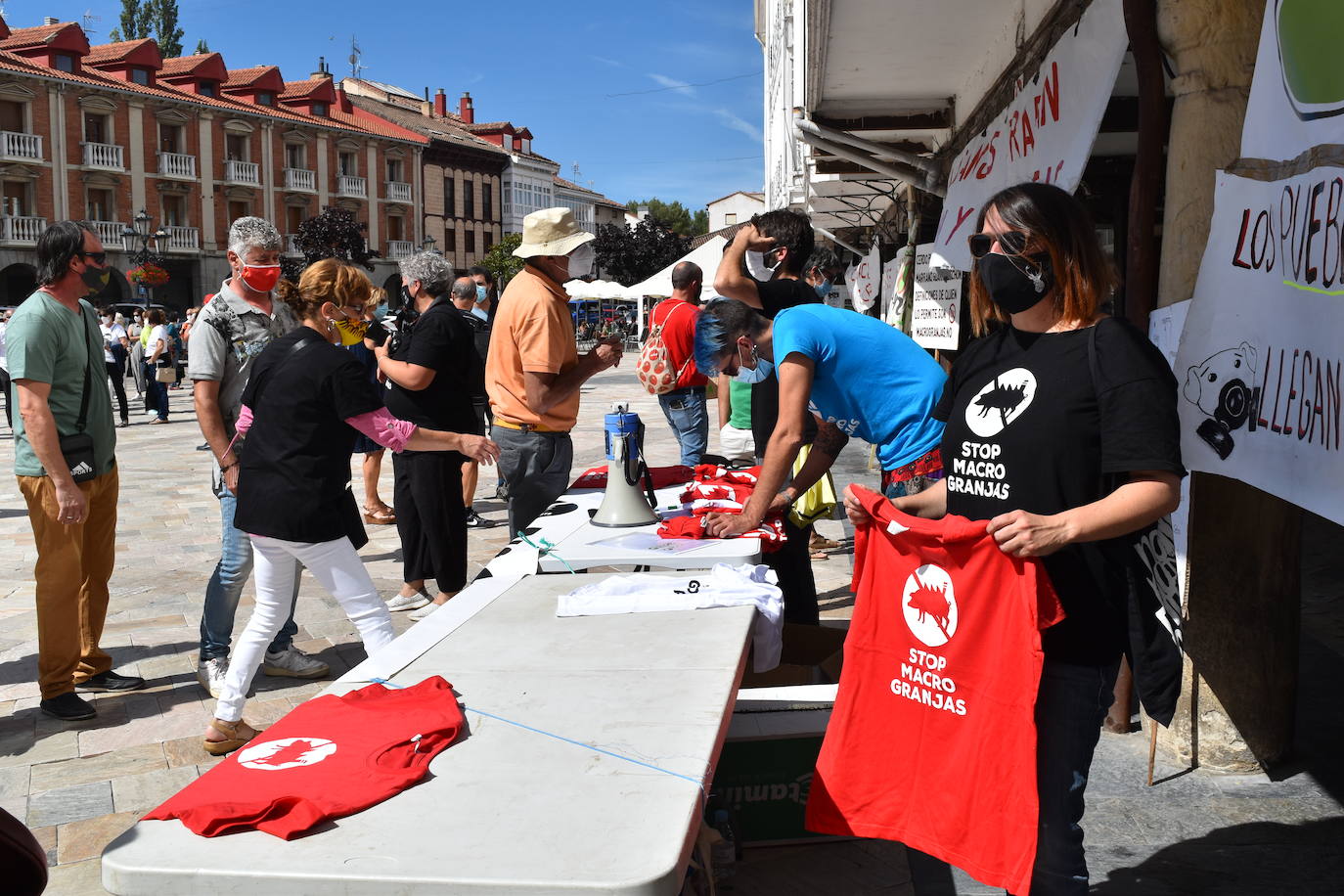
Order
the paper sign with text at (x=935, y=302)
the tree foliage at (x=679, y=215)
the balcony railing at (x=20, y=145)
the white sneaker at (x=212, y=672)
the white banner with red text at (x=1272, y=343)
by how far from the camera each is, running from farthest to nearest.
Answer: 1. the tree foliage at (x=679, y=215)
2. the balcony railing at (x=20, y=145)
3. the paper sign with text at (x=935, y=302)
4. the white sneaker at (x=212, y=672)
5. the white banner with red text at (x=1272, y=343)

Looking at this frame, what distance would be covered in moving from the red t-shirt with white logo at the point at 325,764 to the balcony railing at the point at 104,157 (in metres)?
47.7

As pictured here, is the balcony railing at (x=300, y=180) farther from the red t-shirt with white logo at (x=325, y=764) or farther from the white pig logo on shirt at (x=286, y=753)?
the white pig logo on shirt at (x=286, y=753)

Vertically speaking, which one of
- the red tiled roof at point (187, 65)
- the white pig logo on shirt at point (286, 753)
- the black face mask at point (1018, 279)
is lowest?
the white pig logo on shirt at point (286, 753)

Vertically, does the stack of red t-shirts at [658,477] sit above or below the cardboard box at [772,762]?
above

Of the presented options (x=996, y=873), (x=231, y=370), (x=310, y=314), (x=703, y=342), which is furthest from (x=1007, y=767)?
(x=231, y=370)

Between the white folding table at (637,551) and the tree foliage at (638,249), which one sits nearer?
the white folding table at (637,551)

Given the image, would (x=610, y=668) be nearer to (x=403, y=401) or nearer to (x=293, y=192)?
(x=403, y=401)

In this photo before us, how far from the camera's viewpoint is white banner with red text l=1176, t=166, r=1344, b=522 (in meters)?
2.39

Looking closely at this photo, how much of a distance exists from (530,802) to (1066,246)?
151cm

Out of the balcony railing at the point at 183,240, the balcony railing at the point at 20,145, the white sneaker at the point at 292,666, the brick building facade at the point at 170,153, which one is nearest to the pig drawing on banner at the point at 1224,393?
the white sneaker at the point at 292,666

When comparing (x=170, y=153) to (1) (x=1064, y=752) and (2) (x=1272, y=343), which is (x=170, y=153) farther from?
(1) (x=1064, y=752)

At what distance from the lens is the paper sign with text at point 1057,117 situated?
3.97 m

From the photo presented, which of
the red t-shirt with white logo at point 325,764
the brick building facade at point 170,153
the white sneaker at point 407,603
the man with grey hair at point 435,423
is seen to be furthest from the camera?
the brick building facade at point 170,153

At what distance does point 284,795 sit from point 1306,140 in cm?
250
